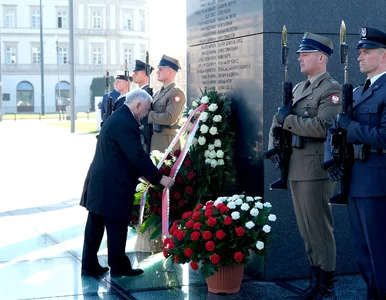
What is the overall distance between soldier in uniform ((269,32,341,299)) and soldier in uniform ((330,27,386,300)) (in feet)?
2.07

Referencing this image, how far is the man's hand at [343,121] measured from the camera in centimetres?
496

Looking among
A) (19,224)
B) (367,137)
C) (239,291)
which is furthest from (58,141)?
(367,137)

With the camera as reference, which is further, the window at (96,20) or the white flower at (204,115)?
the window at (96,20)

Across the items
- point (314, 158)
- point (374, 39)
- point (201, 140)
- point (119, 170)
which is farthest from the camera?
point (201, 140)

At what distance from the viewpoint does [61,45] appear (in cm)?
7950

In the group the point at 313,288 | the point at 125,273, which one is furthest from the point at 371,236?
the point at 125,273

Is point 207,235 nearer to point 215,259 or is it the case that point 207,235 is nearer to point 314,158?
point 215,259

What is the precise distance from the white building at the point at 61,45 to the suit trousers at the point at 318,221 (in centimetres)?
7300

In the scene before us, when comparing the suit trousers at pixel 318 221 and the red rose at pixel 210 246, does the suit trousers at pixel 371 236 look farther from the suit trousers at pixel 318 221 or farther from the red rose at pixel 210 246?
the red rose at pixel 210 246

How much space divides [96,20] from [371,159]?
75172mm

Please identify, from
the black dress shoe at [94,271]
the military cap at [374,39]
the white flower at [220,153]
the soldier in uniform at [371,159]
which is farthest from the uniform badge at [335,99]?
the black dress shoe at [94,271]

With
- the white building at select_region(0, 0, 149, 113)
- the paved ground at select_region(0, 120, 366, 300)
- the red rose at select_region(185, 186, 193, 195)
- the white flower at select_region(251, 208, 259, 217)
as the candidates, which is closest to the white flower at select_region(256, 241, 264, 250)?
the white flower at select_region(251, 208, 259, 217)

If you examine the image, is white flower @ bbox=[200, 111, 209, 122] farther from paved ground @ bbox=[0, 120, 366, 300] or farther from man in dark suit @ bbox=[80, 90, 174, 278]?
paved ground @ bbox=[0, 120, 366, 300]

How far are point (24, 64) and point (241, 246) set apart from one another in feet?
250
